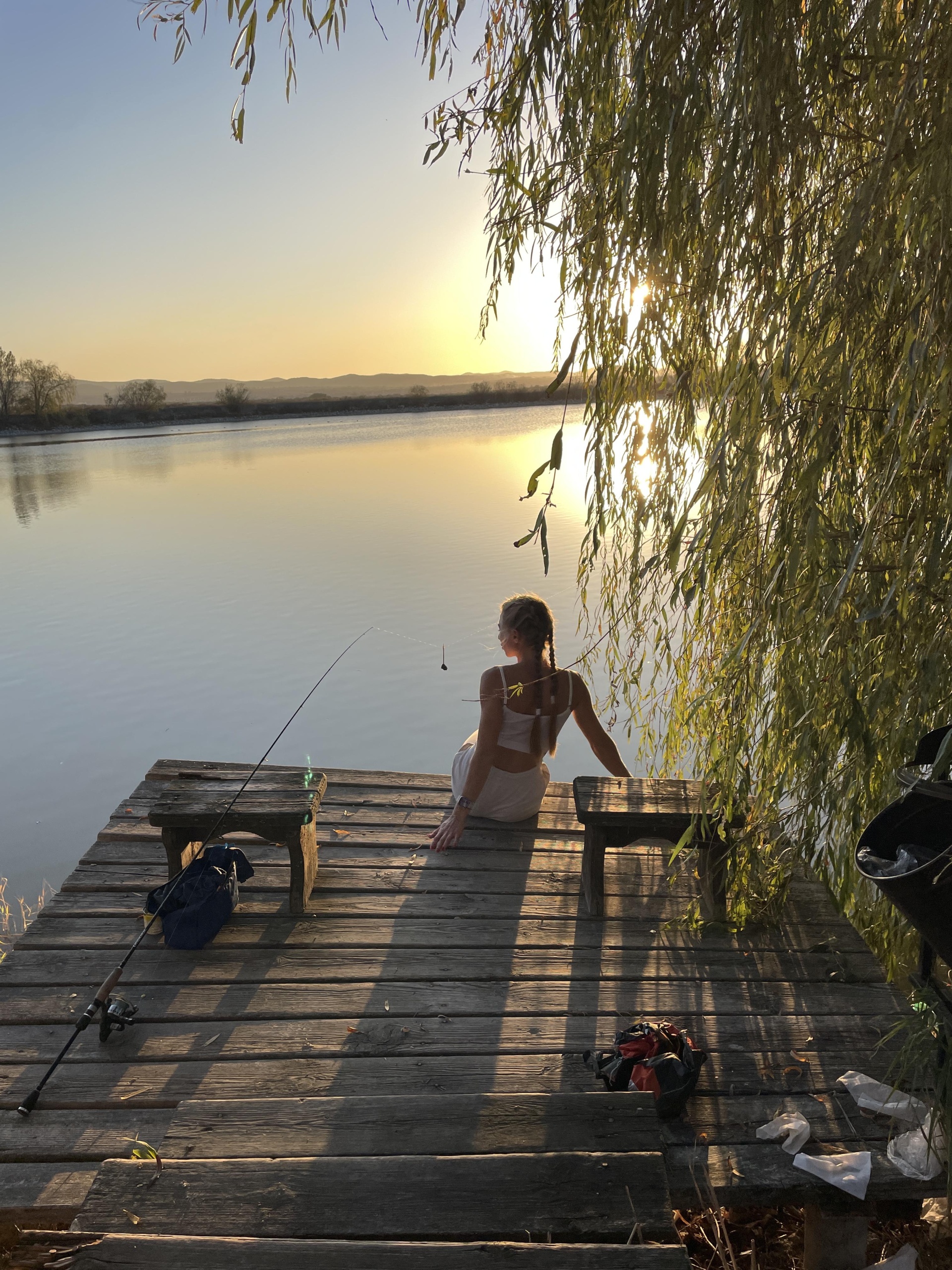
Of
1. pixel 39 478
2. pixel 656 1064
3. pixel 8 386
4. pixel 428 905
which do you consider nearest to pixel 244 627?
→ pixel 428 905

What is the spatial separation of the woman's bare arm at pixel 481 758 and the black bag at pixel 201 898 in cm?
94

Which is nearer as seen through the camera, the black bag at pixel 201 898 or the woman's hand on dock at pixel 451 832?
the black bag at pixel 201 898

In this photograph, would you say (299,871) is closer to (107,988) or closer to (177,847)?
(177,847)

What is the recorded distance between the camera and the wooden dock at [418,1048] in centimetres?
199

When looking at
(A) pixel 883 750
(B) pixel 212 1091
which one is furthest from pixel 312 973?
(A) pixel 883 750

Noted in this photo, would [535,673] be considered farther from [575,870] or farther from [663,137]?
[663,137]

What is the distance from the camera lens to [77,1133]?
2506mm

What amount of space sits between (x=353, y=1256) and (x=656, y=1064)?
106 cm

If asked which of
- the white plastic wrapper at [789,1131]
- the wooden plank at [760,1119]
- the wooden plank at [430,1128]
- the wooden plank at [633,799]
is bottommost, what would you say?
the wooden plank at [760,1119]

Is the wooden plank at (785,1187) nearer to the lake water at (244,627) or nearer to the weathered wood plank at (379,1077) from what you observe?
the weathered wood plank at (379,1077)


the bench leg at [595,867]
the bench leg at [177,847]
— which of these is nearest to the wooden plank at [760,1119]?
the bench leg at [595,867]

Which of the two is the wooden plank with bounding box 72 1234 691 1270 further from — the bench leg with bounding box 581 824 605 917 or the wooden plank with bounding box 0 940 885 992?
the bench leg with bounding box 581 824 605 917

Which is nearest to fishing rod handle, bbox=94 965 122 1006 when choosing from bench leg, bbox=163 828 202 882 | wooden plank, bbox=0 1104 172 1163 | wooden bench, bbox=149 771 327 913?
wooden plank, bbox=0 1104 172 1163

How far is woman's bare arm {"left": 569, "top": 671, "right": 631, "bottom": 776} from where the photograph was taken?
13.4 ft
